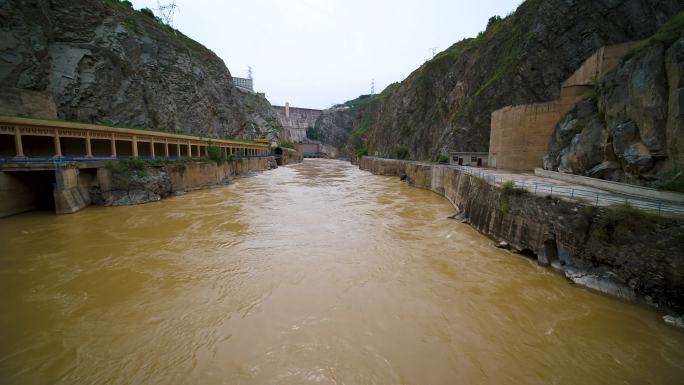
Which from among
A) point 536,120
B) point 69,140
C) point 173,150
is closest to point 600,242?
point 536,120

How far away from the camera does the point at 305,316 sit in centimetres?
733

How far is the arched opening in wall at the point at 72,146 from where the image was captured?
71.7 ft

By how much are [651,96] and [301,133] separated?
4409 inches

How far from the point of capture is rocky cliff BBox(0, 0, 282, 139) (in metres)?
24.2

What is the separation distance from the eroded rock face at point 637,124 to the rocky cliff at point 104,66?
41.0 meters

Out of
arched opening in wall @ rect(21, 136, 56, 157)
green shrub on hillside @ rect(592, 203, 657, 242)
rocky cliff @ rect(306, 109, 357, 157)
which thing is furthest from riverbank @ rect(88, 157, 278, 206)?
rocky cliff @ rect(306, 109, 357, 157)

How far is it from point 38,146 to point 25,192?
15.3ft

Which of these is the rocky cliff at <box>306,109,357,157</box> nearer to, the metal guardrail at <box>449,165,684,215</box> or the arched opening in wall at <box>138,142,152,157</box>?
the arched opening in wall at <box>138,142,152,157</box>

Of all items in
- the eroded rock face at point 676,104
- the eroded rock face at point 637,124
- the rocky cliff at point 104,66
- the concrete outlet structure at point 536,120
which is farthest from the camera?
the rocky cliff at point 104,66

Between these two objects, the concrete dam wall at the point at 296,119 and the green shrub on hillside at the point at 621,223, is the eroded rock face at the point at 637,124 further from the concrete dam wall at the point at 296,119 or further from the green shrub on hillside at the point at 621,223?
the concrete dam wall at the point at 296,119

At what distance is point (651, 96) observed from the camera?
1086cm

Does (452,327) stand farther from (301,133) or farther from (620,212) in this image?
(301,133)

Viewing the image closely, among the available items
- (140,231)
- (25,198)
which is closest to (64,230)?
(140,231)

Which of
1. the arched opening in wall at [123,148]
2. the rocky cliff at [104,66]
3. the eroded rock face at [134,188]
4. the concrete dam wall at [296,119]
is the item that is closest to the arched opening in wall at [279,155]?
the rocky cliff at [104,66]
